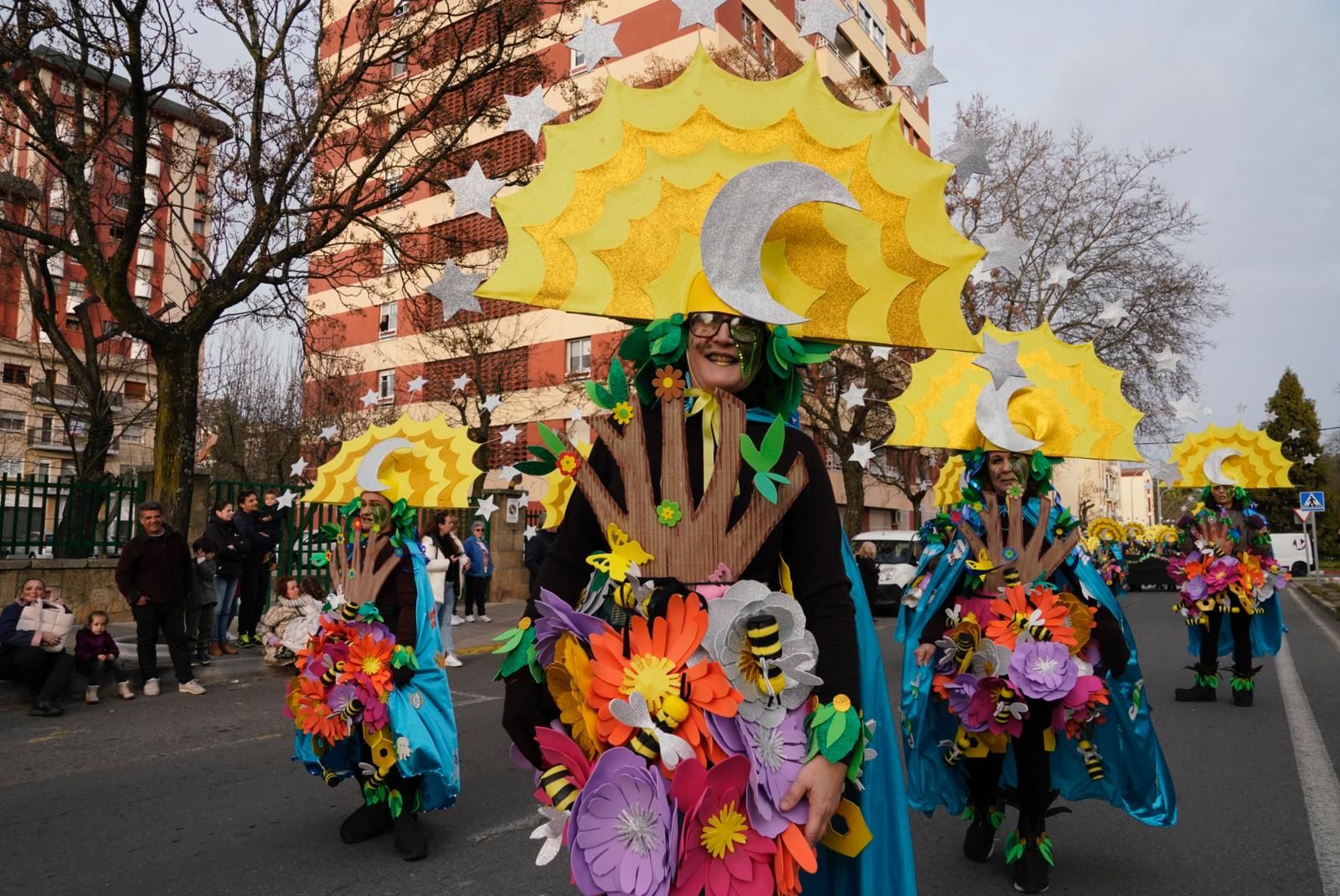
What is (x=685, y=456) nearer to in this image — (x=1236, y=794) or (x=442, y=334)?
(x=1236, y=794)

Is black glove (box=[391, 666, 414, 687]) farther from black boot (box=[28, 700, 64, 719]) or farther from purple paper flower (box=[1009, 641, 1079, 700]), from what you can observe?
black boot (box=[28, 700, 64, 719])

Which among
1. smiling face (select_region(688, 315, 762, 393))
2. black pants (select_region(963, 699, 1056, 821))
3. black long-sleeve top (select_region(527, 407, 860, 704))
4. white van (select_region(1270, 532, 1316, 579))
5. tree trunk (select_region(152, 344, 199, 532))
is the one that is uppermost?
tree trunk (select_region(152, 344, 199, 532))

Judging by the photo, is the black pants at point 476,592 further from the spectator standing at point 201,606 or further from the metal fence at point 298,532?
the spectator standing at point 201,606

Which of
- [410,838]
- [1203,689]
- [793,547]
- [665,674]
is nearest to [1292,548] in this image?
[1203,689]

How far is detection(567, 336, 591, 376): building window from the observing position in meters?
32.1

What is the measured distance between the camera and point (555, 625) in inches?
91.0

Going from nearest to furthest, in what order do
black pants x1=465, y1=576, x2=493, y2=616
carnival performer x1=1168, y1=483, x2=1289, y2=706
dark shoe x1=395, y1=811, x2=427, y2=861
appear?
dark shoe x1=395, y1=811, x2=427, y2=861, carnival performer x1=1168, y1=483, x2=1289, y2=706, black pants x1=465, y1=576, x2=493, y2=616

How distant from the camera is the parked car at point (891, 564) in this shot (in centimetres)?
1938

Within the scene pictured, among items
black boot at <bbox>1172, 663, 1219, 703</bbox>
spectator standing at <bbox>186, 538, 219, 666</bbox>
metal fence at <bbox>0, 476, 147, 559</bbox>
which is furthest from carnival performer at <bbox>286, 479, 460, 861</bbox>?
metal fence at <bbox>0, 476, 147, 559</bbox>

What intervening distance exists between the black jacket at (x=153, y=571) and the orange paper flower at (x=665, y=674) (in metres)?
8.87

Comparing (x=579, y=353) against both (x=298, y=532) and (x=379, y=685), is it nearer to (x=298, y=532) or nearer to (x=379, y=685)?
(x=298, y=532)

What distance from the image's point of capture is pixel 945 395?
17.0ft

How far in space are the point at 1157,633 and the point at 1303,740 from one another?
32.0ft

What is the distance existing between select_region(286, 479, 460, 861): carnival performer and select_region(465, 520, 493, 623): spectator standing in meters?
10.3
